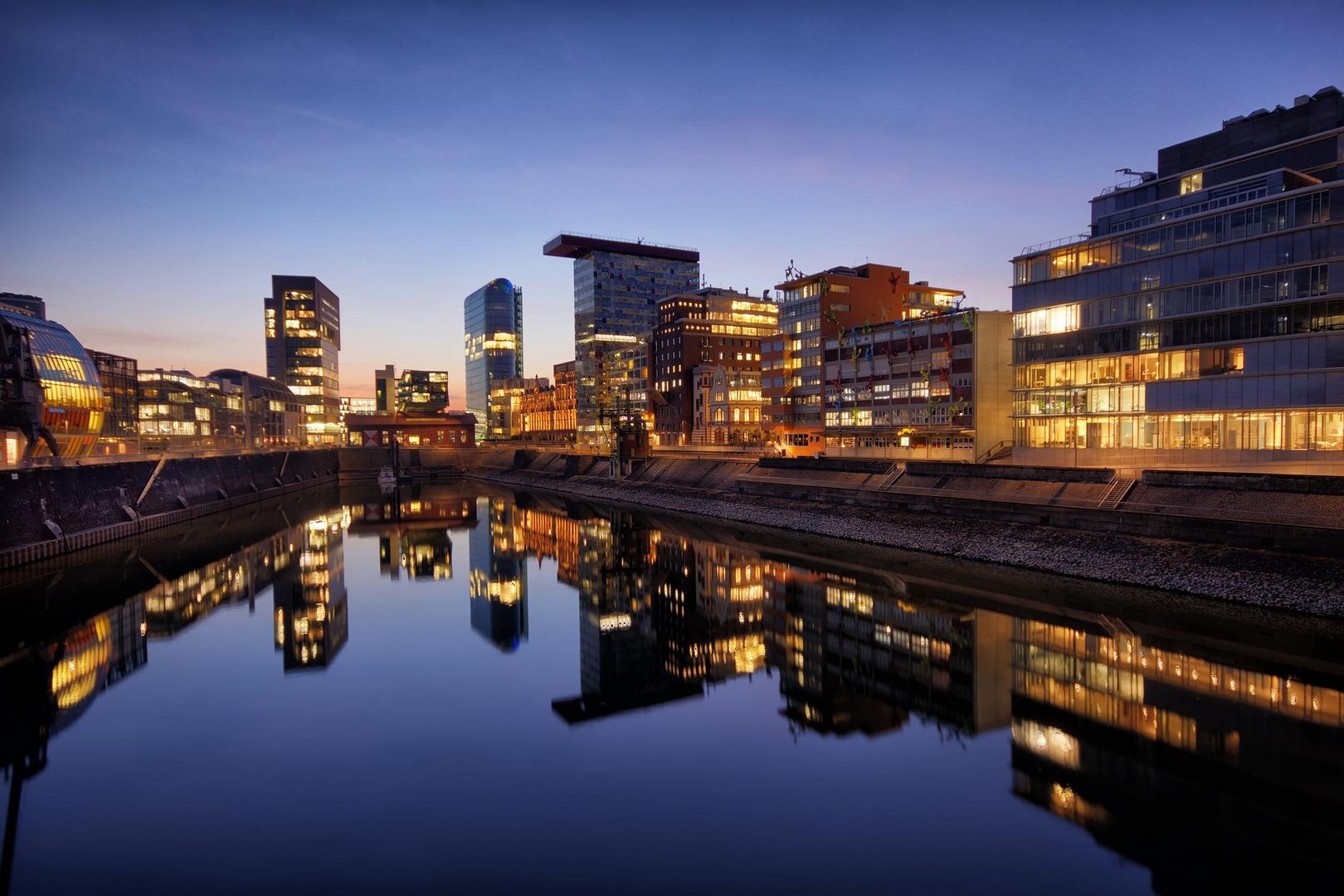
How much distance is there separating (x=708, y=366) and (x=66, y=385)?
96.5 m

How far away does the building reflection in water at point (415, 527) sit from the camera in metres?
56.6

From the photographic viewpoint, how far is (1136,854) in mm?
15344

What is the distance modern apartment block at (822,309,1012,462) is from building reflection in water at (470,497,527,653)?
38.8 meters

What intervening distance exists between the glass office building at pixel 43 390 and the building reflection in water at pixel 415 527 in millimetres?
26170

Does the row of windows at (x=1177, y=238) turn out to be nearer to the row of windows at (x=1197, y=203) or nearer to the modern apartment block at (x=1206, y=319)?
the modern apartment block at (x=1206, y=319)

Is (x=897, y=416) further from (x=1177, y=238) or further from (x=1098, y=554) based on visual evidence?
(x=1098, y=554)

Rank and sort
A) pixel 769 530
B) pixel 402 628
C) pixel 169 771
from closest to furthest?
pixel 169 771, pixel 402 628, pixel 769 530

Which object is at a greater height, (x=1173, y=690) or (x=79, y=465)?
(x=79, y=465)

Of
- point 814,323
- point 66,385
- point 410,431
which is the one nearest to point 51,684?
point 66,385

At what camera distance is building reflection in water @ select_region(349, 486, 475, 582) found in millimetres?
56625

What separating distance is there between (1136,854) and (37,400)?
82.8m

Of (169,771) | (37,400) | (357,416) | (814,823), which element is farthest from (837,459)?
(357,416)

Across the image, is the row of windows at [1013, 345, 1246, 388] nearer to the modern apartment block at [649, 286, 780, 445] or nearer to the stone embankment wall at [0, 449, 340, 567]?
the modern apartment block at [649, 286, 780, 445]

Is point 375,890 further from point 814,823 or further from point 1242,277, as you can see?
point 1242,277
